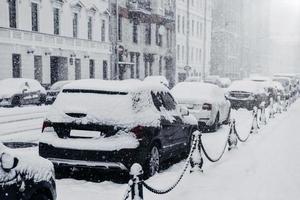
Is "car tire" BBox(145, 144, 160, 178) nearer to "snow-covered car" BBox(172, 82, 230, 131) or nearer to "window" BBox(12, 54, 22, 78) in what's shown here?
"snow-covered car" BBox(172, 82, 230, 131)

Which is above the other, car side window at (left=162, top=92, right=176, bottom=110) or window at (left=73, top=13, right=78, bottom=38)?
window at (left=73, top=13, right=78, bottom=38)

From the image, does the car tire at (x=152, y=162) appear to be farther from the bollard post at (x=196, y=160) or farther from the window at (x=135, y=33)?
the window at (x=135, y=33)

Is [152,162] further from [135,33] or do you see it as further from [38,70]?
[135,33]

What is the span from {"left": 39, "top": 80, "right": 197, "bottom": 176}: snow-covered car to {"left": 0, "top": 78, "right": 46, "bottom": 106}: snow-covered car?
15542 millimetres

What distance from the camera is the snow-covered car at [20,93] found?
22.7 meters

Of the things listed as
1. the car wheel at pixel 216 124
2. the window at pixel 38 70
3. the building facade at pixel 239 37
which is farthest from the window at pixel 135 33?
the car wheel at pixel 216 124

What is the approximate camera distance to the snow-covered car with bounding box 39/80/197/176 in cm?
746

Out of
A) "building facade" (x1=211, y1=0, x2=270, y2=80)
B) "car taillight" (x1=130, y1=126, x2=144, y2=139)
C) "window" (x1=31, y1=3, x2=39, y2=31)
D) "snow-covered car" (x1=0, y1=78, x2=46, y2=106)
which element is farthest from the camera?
"building facade" (x1=211, y1=0, x2=270, y2=80)

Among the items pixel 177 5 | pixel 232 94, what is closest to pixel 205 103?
pixel 232 94

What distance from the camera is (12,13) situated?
97.2ft

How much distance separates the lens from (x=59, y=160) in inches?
300

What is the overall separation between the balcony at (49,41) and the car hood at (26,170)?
2458 cm

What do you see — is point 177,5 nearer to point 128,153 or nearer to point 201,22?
point 201,22

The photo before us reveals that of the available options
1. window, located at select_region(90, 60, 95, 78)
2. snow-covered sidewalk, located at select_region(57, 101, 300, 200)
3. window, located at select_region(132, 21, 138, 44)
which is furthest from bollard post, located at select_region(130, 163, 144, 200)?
window, located at select_region(132, 21, 138, 44)
